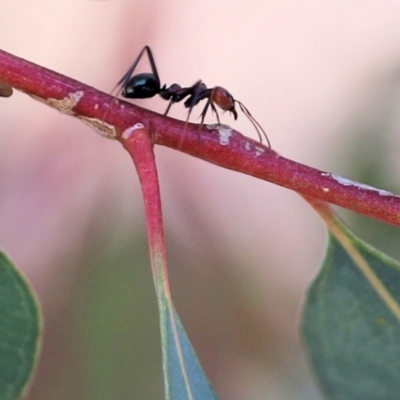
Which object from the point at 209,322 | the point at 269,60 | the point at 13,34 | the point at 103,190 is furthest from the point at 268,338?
the point at 13,34

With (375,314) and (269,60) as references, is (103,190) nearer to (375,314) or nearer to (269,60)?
(269,60)

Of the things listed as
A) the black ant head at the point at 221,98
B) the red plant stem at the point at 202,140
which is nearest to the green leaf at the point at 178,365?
the red plant stem at the point at 202,140

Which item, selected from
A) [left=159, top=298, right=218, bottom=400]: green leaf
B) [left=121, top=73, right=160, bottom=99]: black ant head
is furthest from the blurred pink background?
[left=159, top=298, right=218, bottom=400]: green leaf

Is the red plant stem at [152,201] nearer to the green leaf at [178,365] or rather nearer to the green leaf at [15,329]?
the green leaf at [178,365]

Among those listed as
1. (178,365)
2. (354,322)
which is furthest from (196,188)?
(178,365)

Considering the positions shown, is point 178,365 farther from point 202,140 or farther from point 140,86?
point 140,86

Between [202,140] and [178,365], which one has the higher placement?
[202,140]
